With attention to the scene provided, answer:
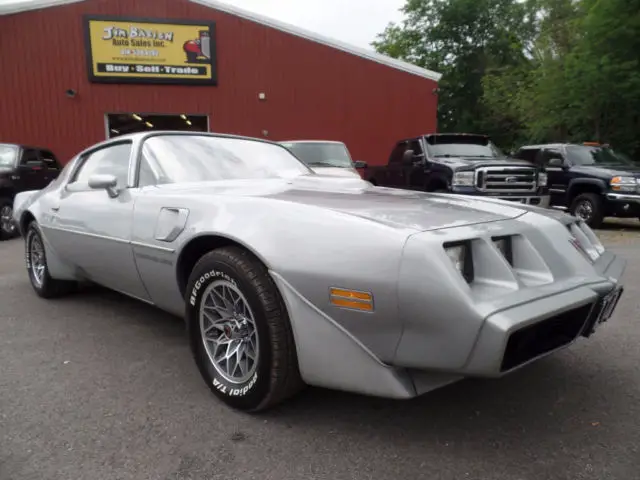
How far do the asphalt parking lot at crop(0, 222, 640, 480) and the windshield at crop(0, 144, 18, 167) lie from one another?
6688 millimetres

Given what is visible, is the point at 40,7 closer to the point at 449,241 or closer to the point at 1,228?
the point at 1,228

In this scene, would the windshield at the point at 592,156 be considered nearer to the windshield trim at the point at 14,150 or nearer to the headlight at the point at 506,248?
the headlight at the point at 506,248

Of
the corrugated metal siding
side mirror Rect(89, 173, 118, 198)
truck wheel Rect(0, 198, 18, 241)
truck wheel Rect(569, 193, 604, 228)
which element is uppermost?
the corrugated metal siding

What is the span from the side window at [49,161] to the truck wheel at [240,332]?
874cm

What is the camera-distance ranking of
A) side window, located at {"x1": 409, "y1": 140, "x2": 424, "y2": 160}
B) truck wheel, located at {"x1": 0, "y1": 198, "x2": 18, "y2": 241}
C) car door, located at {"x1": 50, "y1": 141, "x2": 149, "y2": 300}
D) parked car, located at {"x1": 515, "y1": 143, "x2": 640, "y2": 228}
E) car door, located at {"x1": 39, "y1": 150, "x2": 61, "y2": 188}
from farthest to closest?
car door, located at {"x1": 39, "y1": 150, "x2": 61, "y2": 188}
side window, located at {"x1": 409, "y1": 140, "x2": 424, "y2": 160}
parked car, located at {"x1": 515, "y1": 143, "x2": 640, "y2": 228}
truck wheel, located at {"x1": 0, "y1": 198, "x2": 18, "y2": 241}
car door, located at {"x1": 50, "y1": 141, "x2": 149, "y2": 300}

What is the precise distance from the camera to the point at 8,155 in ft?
28.7

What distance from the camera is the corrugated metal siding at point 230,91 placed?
13.2 metres

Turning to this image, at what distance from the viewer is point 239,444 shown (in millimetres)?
2047

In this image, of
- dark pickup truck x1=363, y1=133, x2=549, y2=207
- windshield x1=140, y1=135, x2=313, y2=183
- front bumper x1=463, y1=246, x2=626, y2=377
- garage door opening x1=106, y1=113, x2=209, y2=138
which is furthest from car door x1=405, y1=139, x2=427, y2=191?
garage door opening x1=106, y1=113, x2=209, y2=138

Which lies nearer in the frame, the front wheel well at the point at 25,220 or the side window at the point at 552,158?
the front wheel well at the point at 25,220

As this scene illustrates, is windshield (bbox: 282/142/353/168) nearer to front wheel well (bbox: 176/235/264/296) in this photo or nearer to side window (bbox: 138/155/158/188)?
side window (bbox: 138/155/158/188)

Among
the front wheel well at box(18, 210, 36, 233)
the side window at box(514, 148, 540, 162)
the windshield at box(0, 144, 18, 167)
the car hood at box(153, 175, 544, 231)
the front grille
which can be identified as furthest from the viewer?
the side window at box(514, 148, 540, 162)

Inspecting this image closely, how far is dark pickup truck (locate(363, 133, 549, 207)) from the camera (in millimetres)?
7875

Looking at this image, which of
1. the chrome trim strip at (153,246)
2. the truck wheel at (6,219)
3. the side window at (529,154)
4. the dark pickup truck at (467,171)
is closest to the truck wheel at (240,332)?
the chrome trim strip at (153,246)
